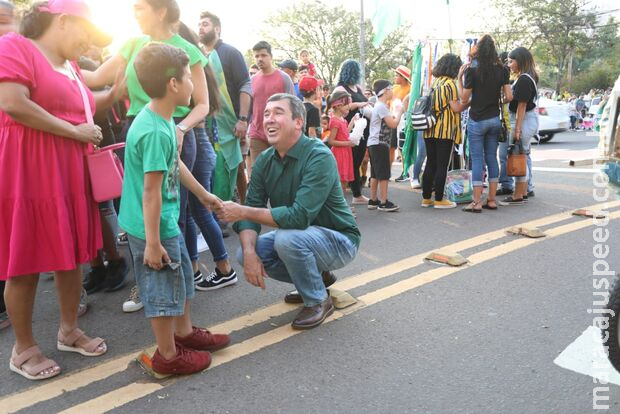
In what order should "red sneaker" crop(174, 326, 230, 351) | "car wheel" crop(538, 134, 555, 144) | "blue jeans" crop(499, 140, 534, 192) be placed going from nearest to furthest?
1. "red sneaker" crop(174, 326, 230, 351)
2. "blue jeans" crop(499, 140, 534, 192)
3. "car wheel" crop(538, 134, 555, 144)

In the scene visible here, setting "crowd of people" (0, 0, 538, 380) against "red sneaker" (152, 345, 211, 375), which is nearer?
"crowd of people" (0, 0, 538, 380)

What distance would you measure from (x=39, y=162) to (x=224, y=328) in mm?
1359

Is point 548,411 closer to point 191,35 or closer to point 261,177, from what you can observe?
point 261,177

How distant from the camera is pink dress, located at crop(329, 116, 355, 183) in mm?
6102

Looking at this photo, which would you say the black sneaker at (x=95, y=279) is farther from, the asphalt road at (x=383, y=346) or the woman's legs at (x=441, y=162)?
the woman's legs at (x=441, y=162)

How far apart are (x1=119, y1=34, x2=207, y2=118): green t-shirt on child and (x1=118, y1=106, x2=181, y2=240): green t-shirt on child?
27.1 inches

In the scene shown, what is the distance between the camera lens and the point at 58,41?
2.59m

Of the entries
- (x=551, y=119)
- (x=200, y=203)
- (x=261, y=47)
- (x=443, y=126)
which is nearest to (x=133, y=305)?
(x=200, y=203)

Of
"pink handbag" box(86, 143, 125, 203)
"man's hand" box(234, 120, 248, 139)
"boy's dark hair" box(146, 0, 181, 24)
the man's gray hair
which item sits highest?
"boy's dark hair" box(146, 0, 181, 24)

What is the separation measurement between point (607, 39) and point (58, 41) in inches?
2138

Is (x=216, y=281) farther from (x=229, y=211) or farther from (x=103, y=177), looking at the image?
(x=103, y=177)

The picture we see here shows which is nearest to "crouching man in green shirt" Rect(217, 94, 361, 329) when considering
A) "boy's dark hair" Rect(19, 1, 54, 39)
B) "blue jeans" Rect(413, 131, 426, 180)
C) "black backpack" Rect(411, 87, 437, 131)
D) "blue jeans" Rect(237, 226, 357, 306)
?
Answer: "blue jeans" Rect(237, 226, 357, 306)

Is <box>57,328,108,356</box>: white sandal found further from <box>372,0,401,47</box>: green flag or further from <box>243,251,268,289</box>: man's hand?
<box>372,0,401,47</box>: green flag

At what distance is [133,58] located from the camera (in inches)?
119
